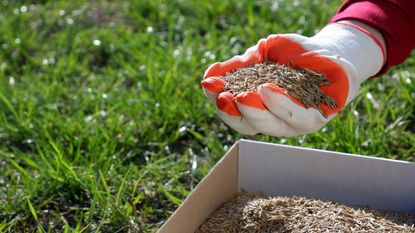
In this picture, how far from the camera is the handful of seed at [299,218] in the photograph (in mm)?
1675

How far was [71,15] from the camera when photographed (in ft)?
11.8

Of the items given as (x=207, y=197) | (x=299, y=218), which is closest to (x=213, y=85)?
(x=207, y=197)

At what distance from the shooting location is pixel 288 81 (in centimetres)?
174

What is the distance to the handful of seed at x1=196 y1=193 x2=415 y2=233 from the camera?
1.67 metres

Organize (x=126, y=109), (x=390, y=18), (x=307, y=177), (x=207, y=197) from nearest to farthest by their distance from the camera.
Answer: (x=207, y=197) → (x=307, y=177) → (x=390, y=18) → (x=126, y=109)

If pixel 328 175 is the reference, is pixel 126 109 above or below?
below

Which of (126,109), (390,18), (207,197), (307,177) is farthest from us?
(126,109)

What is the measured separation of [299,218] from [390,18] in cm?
64

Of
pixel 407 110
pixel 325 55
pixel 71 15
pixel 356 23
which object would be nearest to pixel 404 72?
pixel 407 110

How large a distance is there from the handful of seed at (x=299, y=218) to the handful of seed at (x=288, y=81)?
0.24 meters

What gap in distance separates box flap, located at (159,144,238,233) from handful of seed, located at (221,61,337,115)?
19cm

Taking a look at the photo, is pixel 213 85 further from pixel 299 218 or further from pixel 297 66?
pixel 299 218

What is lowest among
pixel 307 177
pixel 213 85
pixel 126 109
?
pixel 126 109

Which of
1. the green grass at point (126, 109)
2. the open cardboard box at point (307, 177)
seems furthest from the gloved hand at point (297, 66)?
the green grass at point (126, 109)
